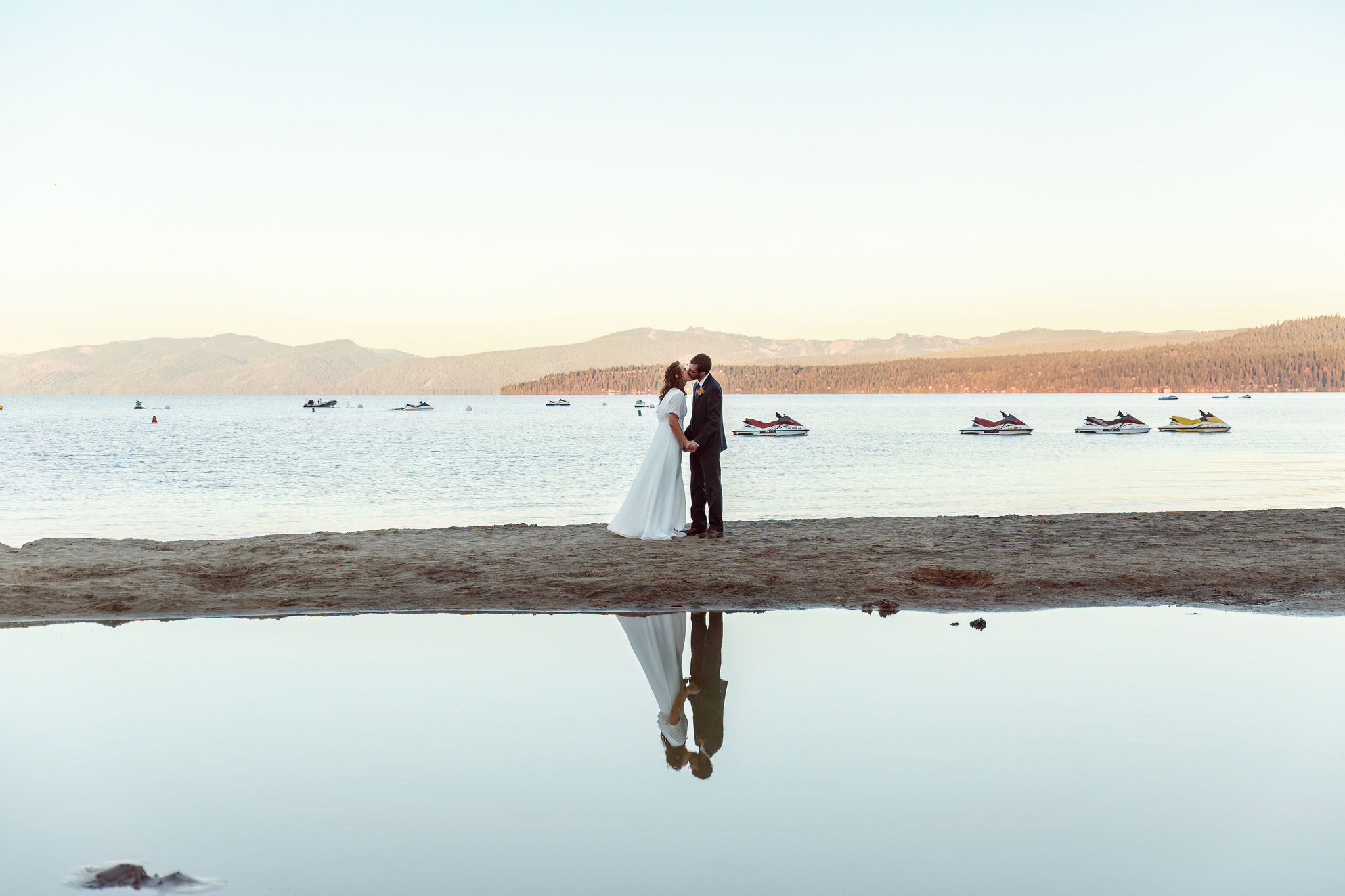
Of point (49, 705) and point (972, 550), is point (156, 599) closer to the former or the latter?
point (49, 705)

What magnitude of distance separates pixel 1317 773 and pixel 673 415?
32.2ft

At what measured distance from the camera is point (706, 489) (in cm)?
1476

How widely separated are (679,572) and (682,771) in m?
6.31

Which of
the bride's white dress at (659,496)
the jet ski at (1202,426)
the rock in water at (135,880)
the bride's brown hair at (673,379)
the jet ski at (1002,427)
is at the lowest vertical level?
the jet ski at (1202,426)

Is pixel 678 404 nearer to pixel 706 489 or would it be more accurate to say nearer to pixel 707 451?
pixel 707 451

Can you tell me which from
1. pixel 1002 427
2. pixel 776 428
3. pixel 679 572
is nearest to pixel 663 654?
pixel 679 572

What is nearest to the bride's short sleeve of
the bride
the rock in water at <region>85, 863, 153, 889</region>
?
the bride

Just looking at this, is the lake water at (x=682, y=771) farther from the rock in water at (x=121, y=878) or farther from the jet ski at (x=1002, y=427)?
the jet ski at (x=1002, y=427)

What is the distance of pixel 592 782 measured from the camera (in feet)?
16.6

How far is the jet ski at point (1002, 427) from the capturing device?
76.1m

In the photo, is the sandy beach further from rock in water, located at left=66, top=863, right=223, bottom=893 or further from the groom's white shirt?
rock in water, located at left=66, top=863, right=223, bottom=893

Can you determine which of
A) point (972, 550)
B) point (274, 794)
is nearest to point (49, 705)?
point (274, 794)

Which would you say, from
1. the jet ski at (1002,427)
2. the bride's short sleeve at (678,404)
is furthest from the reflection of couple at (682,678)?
the jet ski at (1002,427)

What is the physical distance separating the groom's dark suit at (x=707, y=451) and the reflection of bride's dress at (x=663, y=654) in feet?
14.9
